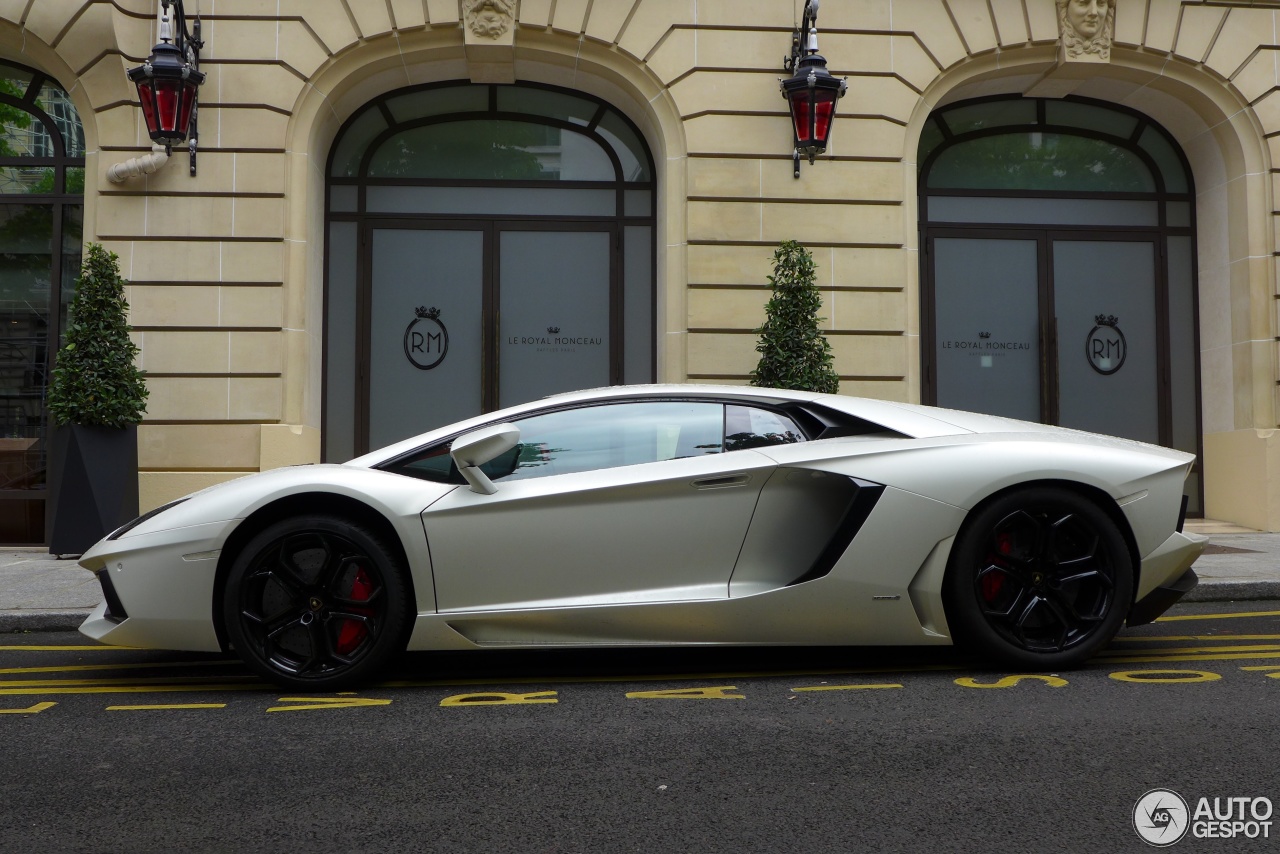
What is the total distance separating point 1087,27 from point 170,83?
27.8 feet

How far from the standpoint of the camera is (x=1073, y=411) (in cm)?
1095

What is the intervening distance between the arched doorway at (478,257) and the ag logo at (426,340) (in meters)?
0.01

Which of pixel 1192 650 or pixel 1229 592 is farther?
pixel 1229 592

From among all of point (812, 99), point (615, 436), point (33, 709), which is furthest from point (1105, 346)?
point (33, 709)

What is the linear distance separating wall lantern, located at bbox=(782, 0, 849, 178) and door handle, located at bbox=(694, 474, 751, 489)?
6.40 meters

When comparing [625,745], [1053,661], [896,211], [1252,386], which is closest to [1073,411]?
[1252,386]

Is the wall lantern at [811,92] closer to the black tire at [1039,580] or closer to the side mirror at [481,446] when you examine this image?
the black tire at [1039,580]

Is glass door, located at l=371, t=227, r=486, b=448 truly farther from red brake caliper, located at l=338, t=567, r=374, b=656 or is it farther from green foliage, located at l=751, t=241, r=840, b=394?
red brake caliper, located at l=338, t=567, r=374, b=656

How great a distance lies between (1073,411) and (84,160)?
10131mm

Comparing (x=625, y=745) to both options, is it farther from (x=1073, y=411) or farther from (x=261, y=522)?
(x=1073, y=411)

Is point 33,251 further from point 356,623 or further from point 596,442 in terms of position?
point 596,442

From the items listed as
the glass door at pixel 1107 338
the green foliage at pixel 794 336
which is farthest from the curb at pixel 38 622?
the glass door at pixel 1107 338

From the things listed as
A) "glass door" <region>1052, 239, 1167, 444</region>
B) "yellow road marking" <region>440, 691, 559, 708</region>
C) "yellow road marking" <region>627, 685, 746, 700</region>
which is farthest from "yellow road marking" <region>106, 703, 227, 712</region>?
"glass door" <region>1052, 239, 1167, 444</region>

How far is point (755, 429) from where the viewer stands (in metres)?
4.17
